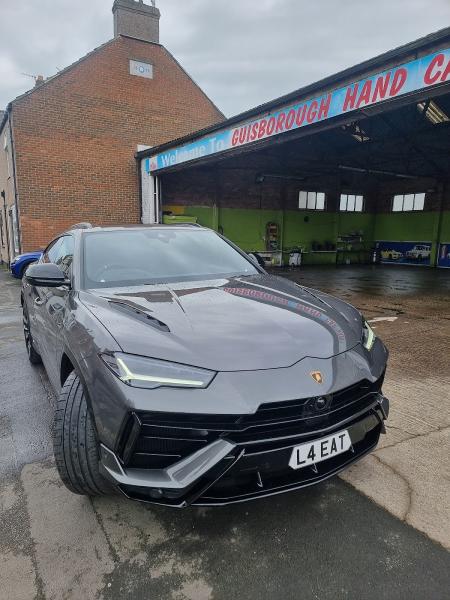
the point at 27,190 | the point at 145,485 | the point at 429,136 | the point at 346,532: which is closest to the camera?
the point at 145,485

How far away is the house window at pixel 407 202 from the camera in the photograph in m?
19.8

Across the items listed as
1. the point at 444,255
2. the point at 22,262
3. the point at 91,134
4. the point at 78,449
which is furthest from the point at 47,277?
the point at 444,255

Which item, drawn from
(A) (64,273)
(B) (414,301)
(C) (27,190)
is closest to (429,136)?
(B) (414,301)

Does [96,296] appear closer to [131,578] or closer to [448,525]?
[131,578]

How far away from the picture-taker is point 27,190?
12727 mm

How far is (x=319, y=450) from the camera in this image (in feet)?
5.73

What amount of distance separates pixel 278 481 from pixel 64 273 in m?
2.03

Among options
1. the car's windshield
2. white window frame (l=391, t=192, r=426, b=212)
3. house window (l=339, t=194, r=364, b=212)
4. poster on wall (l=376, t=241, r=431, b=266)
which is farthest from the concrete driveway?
white window frame (l=391, t=192, r=426, b=212)

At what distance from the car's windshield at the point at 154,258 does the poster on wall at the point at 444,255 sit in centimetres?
1845

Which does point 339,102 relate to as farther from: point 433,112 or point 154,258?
point 433,112

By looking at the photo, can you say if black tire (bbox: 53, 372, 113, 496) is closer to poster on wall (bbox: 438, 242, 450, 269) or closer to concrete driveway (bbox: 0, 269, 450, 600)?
concrete driveway (bbox: 0, 269, 450, 600)

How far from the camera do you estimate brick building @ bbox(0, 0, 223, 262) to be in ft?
42.0

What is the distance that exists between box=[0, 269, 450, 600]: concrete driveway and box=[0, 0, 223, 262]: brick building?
12096mm

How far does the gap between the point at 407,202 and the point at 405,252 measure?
2.64m
